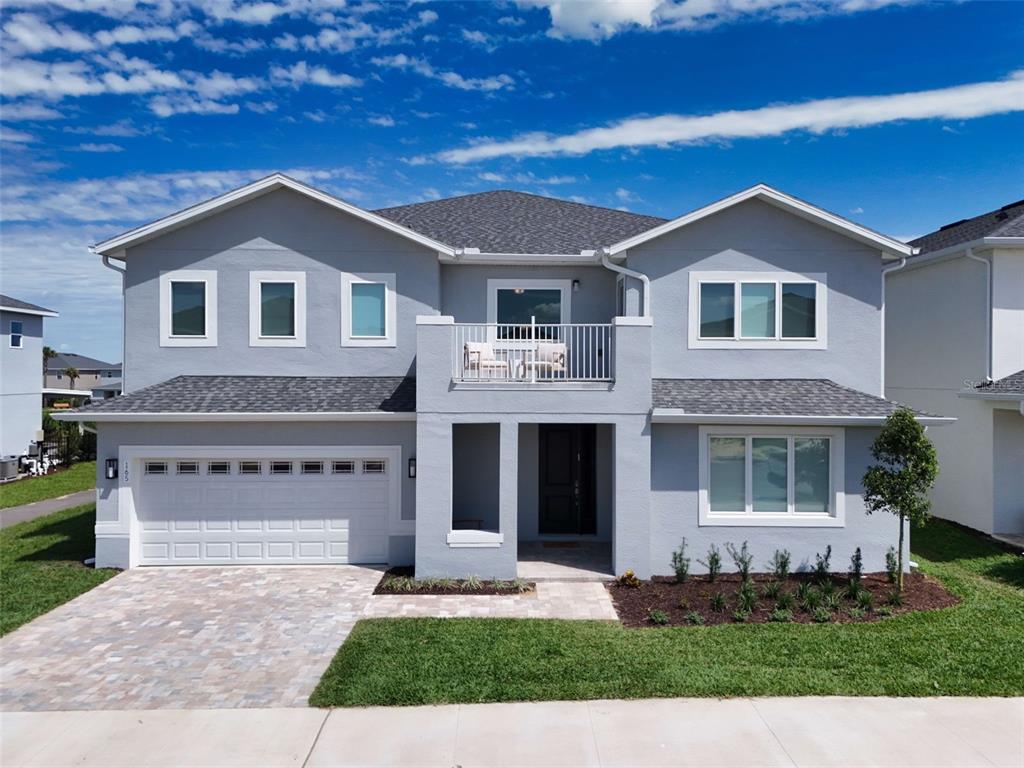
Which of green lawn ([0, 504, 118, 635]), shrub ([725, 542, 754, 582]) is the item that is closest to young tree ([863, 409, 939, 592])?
shrub ([725, 542, 754, 582])

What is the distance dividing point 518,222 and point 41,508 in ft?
49.6

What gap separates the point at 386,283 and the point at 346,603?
20.1 ft

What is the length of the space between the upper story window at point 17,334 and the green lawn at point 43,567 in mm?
13463

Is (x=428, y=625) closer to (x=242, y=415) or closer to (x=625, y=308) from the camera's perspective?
(x=242, y=415)

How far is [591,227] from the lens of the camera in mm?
15609

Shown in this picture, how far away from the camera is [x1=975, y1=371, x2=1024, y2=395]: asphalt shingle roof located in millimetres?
13125

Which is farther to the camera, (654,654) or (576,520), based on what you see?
(576,520)

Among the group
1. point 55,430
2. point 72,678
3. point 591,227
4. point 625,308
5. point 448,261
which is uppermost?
point 591,227

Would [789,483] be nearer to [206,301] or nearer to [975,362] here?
[975,362]

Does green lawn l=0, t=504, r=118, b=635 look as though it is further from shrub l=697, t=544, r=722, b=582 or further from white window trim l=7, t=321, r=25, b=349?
white window trim l=7, t=321, r=25, b=349

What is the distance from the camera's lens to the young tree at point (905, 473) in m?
9.89

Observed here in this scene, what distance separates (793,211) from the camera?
12500mm

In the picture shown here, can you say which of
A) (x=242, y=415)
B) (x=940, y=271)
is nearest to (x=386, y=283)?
(x=242, y=415)

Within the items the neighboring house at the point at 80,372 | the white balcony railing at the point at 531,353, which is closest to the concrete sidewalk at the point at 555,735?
the white balcony railing at the point at 531,353
